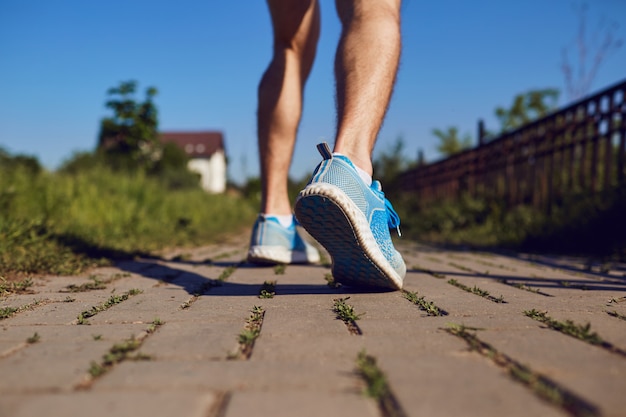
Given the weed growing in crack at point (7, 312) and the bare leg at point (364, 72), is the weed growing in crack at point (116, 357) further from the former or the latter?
the bare leg at point (364, 72)

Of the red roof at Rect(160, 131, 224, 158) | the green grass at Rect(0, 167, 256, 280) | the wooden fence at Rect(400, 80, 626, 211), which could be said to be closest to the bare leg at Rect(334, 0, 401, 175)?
the green grass at Rect(0, 167, 256, 280)

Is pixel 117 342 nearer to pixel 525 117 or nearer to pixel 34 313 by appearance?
pixel 34 313

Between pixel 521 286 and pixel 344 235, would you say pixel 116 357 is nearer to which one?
pixel 344 235

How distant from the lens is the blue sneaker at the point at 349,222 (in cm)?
171

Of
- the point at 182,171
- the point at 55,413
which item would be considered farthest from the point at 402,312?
the point at 182,171

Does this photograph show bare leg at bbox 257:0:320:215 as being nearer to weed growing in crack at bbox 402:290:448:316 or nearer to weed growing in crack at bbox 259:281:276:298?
weed growing in crack at bbox 259:281:276:298

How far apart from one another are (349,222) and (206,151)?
58.5 meters

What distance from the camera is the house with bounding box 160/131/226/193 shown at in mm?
57594

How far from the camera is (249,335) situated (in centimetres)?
137

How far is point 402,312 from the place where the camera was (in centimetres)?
169

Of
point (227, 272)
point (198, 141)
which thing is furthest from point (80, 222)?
point (198, 141)

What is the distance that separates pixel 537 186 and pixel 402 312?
575 centimetres

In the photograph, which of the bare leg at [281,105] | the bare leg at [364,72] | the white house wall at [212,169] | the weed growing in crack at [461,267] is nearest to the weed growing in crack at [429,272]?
the weed growing in crack at [461,267]

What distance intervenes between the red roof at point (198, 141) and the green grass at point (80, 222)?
4920cm
